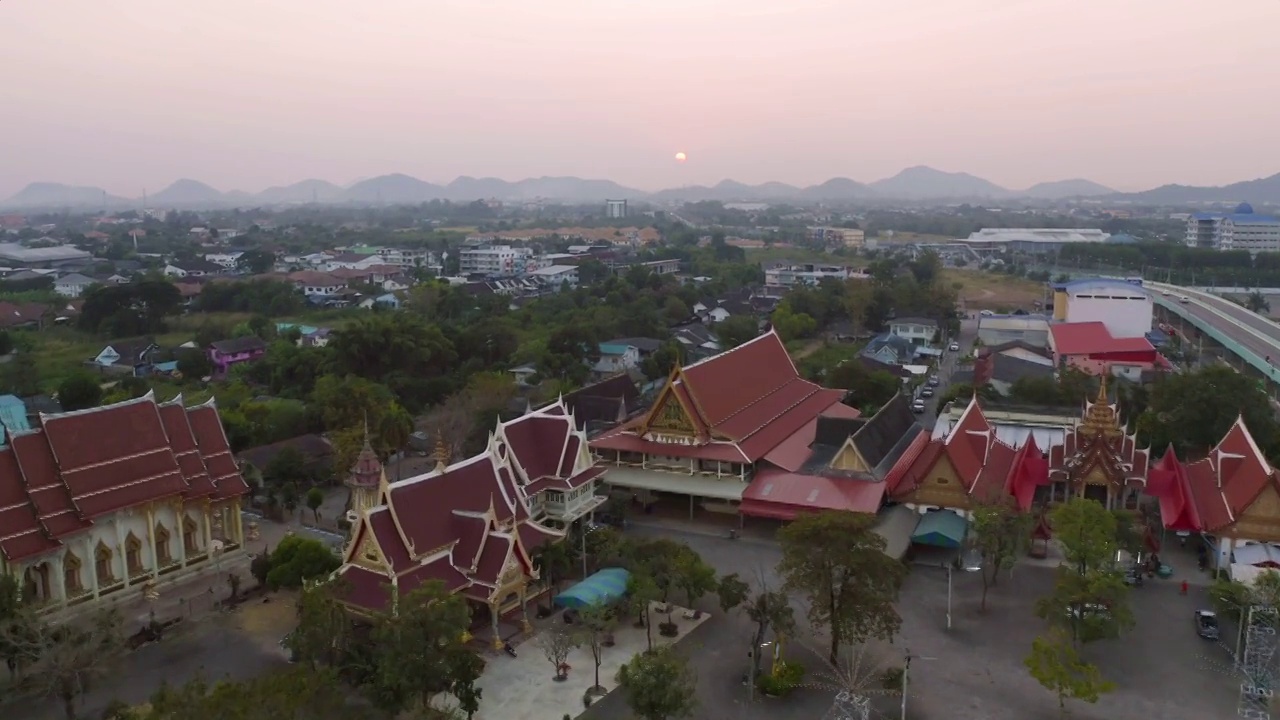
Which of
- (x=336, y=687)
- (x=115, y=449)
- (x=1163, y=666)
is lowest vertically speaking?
(x=1163, y=666)

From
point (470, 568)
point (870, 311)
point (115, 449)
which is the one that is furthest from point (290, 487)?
point (870, 311)

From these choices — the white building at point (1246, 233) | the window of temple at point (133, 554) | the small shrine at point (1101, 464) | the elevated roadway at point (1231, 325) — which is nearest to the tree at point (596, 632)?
the window of temple at point (133, 554)

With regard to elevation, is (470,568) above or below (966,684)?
above

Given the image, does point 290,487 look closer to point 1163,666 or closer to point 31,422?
point 31,422

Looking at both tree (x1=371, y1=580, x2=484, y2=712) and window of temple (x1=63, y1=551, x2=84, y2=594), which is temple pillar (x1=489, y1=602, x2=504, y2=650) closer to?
tree (x1=371, y1=580, x2=484, y2=712)

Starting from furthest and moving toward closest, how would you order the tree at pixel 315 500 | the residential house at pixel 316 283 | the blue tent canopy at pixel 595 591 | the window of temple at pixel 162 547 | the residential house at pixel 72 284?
the residential house at pixel 72 284 → the residential house at pixel 316 283 → the tree at pixel 315 500 → the window of temple at pixel 162 547 → the blue tent canopy at pixel 595 591

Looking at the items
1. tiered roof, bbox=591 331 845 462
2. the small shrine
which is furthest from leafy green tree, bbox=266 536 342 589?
the small shrine

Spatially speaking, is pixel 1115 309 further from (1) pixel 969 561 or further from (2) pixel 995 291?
(1) pixel 969 561

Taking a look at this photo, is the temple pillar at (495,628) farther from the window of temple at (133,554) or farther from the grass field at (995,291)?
the grass field at (995,291)

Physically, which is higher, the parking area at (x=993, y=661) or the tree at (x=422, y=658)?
the tree at (x=422, y=658)
